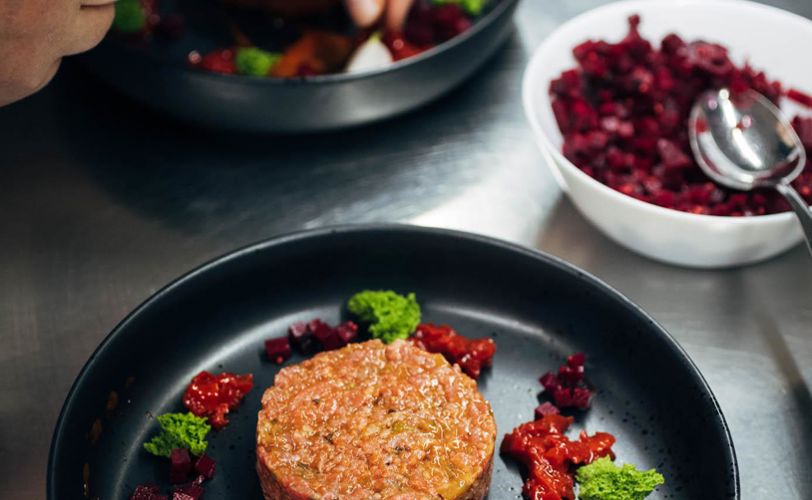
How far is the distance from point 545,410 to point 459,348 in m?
0.19

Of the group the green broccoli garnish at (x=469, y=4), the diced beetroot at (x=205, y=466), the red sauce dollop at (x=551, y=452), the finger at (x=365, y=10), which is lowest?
the red sauce dollop at (x=551, y=452)

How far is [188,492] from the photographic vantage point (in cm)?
147

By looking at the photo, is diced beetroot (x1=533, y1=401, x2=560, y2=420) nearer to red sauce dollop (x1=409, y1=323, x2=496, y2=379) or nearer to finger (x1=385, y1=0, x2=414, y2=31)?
red sauce dollop (x1=409, y1=323, x2=496, y2=379)

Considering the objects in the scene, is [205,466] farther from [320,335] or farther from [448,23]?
[448,23]

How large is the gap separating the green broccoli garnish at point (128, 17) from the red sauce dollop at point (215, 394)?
3.77 feet

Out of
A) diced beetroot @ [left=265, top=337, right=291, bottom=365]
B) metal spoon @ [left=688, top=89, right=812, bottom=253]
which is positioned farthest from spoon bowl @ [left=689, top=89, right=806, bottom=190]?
diced beetroot @ [left=265, top=337, right=291, bottom=365]

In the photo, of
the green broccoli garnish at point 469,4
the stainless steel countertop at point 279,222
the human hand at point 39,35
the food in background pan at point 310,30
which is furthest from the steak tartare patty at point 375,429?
the green broccoli garnish at point 469,4

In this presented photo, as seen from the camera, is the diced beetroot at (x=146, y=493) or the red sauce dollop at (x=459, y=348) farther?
the red sauce dollop at (x=459, y=348)

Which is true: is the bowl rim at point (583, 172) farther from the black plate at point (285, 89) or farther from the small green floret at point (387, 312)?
the small green floret at point (387, 312)

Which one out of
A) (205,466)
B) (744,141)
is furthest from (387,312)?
(744,141)

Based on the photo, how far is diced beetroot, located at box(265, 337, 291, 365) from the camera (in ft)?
5.63

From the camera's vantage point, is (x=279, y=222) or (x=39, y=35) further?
(x=279, y=222)

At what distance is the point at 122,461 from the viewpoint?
1.54 m

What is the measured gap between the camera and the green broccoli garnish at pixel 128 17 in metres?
2.39
